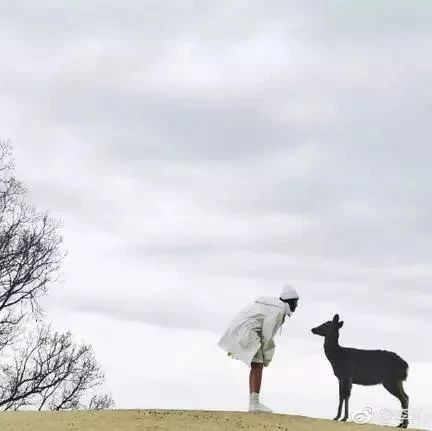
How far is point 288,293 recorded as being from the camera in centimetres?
1653

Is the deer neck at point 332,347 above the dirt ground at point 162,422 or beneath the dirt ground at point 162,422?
above

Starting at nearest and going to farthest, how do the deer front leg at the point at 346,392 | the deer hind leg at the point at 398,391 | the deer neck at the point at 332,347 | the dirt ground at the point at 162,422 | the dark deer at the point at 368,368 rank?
the dirt ground at the point at 162,422 → the deer front leg at the point at 346,392 → the deer hind leg at the point at 398,391 → the dark deer at the point at 368,368 → the deer neck at the point at 332,347

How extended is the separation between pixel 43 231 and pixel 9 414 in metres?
12.3

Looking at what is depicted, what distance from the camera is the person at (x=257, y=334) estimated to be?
1625 centimetres

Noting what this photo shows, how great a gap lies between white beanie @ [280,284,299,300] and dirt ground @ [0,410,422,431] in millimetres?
2072

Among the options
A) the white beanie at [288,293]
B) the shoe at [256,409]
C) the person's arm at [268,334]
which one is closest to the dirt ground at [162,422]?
the shoe at [256,409]

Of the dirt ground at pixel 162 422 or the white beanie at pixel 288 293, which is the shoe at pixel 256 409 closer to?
the dirt ground at pixel 162 422

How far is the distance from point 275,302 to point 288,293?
0.93 feet

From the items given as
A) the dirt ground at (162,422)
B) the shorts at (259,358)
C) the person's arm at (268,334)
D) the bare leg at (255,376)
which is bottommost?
the dirt ground at (162,422)

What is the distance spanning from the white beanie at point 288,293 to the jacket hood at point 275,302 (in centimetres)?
11

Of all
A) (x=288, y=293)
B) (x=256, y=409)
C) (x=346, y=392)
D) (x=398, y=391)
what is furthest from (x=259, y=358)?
(x=398, y=391)

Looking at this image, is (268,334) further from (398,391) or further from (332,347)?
(398,391)

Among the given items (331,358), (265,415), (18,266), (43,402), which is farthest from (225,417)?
(43,402)

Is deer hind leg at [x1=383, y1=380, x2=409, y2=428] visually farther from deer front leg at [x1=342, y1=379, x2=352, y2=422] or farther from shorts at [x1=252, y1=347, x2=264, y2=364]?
shorts at [x1=252, y1=347, x2=264, y2=364]
